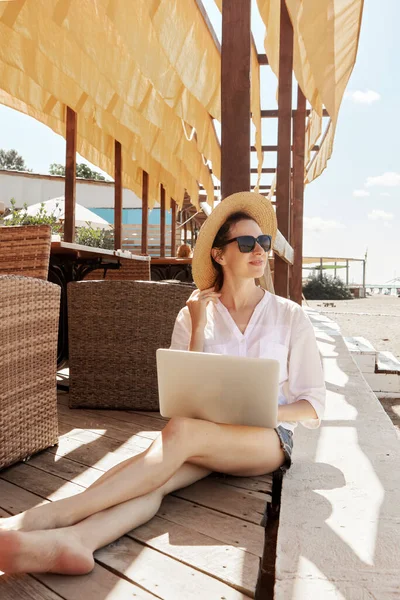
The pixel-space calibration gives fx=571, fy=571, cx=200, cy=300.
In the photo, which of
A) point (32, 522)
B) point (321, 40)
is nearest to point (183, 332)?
point (32, 522)

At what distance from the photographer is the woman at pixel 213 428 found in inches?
48.2

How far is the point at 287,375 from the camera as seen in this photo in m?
1.84

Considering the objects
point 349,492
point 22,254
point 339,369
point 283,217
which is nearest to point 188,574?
point 349,492

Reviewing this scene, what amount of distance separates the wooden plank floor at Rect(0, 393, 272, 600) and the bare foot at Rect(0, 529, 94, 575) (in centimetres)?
3

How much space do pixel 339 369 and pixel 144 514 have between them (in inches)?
98.5

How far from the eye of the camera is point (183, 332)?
1941 millimetres

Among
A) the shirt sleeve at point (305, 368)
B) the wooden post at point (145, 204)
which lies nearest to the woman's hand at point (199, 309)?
the shirt sleeve at point (305, 368)

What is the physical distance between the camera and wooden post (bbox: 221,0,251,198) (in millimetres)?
2135

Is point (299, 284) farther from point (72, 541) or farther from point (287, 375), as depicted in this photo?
point (72, 541)

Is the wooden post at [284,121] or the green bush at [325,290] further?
the green bush at [325,290]

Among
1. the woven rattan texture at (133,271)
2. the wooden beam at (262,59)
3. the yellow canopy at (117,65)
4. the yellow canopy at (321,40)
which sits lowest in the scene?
the woven rattan texture at (133,271)

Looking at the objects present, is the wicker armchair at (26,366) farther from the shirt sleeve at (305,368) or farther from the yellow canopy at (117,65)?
the yellow canopy at (117,65)

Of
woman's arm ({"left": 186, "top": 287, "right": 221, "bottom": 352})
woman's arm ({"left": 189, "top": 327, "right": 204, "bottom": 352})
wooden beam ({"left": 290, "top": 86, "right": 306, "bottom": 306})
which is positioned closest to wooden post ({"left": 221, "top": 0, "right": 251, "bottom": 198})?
woman's arm ({"left": 186, "top": 287, "right": 221, "bottom": 352})

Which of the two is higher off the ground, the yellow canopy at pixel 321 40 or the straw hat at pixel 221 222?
the yellow canopy at pixel 321 40
